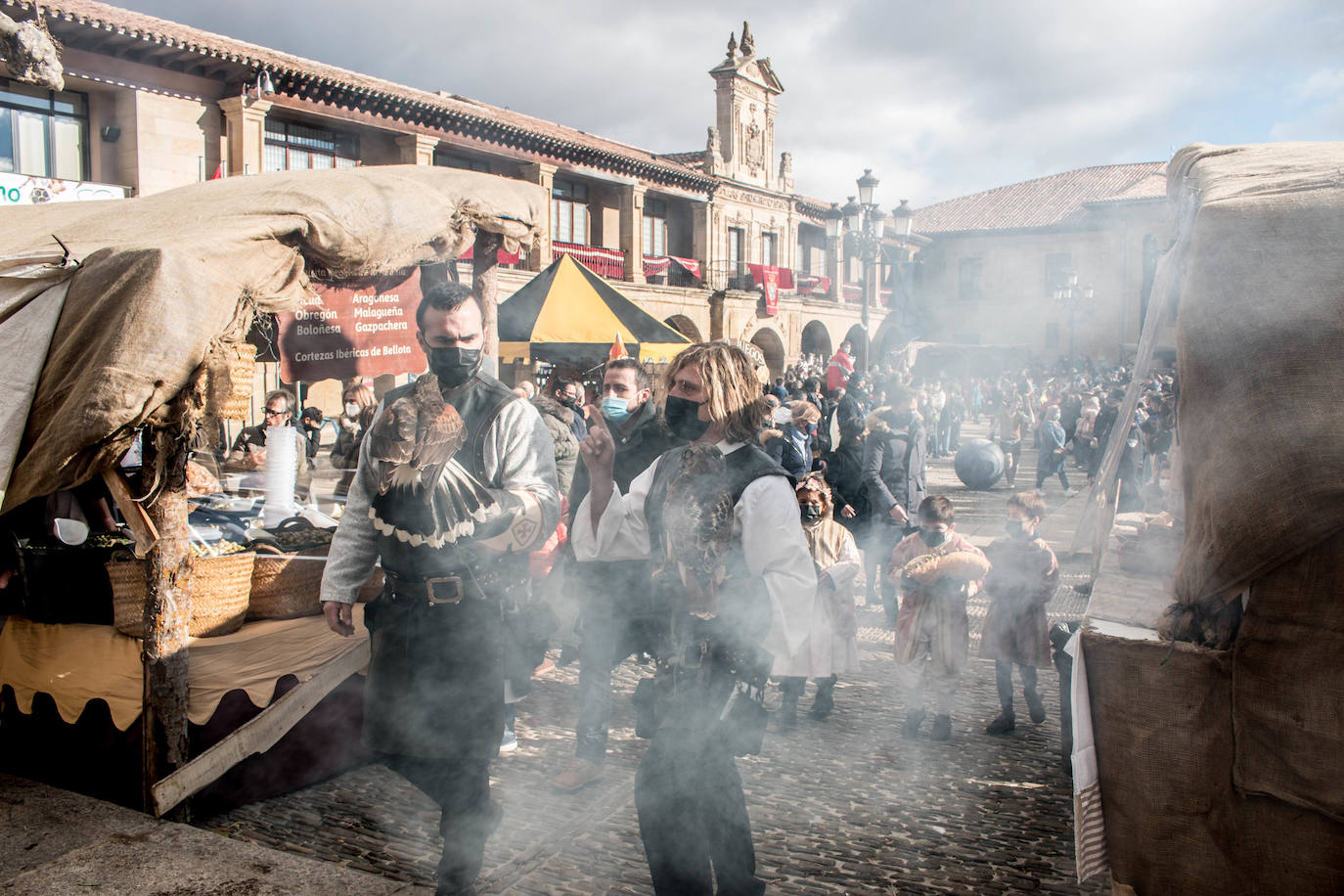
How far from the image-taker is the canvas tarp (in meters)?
2.71

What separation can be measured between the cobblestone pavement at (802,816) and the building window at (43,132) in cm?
1393

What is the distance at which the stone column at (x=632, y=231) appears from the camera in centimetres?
2378

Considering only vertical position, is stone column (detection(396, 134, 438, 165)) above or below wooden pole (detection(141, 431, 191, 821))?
above

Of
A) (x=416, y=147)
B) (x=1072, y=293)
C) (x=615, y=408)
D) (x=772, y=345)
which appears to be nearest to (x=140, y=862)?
(x=615, y=408)

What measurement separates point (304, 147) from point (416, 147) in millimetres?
2021

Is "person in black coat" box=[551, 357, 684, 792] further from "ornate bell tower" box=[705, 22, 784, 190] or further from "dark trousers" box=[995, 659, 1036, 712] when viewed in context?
"ornate bell tower" box=[705, 22, 784, 190]

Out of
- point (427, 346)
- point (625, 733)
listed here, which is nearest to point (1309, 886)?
point (427, 346)

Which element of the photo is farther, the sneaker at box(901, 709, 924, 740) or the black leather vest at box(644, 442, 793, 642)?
the sneaker at box(901, 709, 924, 740)

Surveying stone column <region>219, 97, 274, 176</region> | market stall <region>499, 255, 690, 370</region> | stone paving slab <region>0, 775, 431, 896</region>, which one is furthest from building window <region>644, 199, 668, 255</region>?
stone paving slab <region>0, 775, 431, 896</region>

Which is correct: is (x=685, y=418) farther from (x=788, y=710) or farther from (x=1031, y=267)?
(x=1031, y=267)

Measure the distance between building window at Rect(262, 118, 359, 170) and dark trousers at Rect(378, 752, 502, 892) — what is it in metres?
15.5

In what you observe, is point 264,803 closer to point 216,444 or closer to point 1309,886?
point 216,444

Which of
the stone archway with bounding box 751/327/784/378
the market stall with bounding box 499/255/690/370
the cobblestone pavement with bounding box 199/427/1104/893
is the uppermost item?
the stone archway with bounding box 751/327/784/378

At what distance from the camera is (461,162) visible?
1973 centimetres
